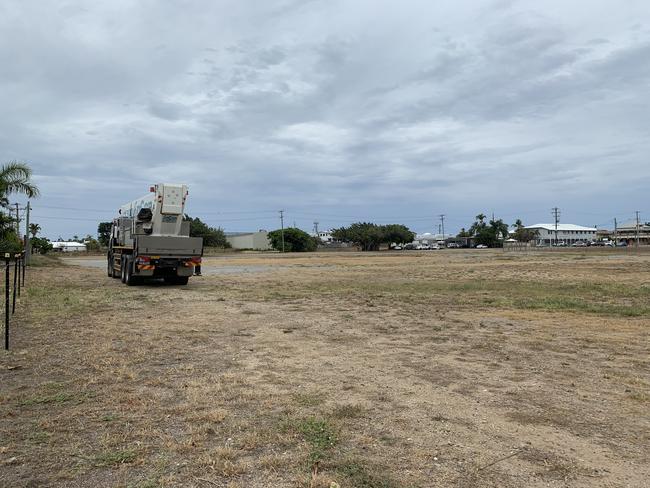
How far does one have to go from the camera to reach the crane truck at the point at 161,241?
2014 cm

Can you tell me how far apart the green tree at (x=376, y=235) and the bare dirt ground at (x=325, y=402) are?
109124 millimetres

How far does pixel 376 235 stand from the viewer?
120 m

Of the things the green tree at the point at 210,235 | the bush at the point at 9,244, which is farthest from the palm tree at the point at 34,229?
the bush at the point at 9,244

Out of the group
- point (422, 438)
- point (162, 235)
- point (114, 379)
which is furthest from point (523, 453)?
point (162, 235)

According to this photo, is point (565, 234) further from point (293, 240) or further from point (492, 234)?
point (293, 240)

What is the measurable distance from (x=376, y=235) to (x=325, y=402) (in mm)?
115615

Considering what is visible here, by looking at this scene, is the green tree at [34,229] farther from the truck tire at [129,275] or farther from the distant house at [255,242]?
the truck tire at [129,275]

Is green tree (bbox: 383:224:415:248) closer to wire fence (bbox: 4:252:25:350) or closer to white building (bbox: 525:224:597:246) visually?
white building (bbox: 525:224:597:246)

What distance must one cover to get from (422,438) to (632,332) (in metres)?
7.44

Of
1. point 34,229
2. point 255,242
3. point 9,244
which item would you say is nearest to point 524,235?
point 255,242

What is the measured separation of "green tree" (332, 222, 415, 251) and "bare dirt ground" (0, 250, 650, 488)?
358 feet

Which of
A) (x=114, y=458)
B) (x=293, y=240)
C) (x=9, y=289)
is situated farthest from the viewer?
(x=293, y=240)

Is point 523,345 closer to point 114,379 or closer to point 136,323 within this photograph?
point 114,379

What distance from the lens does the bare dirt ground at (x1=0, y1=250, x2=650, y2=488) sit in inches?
154
